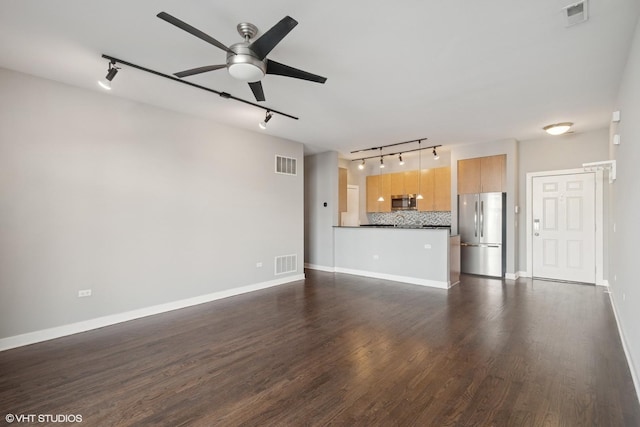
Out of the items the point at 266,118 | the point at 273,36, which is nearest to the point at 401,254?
the point at 266,118

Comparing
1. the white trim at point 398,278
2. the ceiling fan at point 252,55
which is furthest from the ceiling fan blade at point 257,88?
the white trim at point 398,278

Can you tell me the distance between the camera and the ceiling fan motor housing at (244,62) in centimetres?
242

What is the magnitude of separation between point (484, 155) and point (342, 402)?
610cm

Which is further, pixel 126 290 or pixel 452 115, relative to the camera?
pixel 452 115

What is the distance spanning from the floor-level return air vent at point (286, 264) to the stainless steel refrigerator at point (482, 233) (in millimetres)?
3820

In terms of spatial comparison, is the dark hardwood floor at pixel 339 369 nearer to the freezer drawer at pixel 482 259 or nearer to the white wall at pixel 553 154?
the freezer drawer at pixel 482 259

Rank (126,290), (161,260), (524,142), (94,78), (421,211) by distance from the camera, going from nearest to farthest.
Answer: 1. (94,78)
2. (126,290)
3. (161,260)
4. (524,142)
5. (421,211)

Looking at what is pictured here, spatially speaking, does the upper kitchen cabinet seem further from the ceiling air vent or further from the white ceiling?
the ceiling air vent

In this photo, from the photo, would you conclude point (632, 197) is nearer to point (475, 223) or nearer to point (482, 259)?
point (475, 223)

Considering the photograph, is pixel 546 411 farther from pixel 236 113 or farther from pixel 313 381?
pixel 236 113

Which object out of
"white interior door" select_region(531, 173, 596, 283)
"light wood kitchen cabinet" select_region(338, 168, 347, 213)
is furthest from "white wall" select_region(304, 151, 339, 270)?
"white interior door" select_region(531, 173, 596, 283)

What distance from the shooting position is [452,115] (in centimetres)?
466

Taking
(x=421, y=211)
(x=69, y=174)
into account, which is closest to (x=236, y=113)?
(x=69, y=174)

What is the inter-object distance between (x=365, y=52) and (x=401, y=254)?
14.0ft
